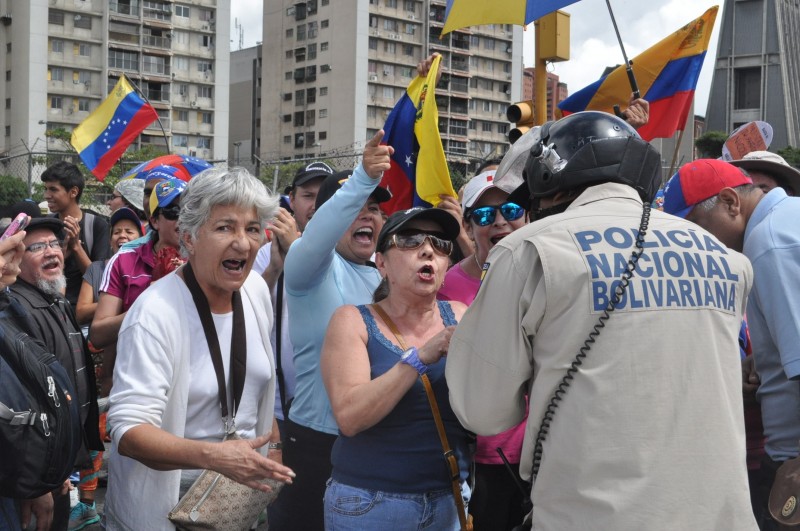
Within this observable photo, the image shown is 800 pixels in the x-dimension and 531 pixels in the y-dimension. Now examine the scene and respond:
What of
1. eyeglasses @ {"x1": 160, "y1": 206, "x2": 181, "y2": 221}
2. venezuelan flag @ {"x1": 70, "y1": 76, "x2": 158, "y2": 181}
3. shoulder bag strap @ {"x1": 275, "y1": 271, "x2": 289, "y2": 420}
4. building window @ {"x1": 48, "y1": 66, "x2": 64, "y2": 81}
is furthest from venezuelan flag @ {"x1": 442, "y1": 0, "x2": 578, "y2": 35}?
building window @ {"x1": 48, "y1": 66, "x2": 64, "y2": 81}

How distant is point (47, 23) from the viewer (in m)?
73.6

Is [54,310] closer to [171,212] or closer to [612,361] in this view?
[171,212]

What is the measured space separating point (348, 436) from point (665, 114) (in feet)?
15.1

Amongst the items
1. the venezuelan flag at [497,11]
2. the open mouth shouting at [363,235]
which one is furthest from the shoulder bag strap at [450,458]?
the venezuelan flag at [497,11]

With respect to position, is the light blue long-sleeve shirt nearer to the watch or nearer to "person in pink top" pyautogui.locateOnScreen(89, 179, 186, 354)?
the watch

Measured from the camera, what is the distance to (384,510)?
9.98 feet

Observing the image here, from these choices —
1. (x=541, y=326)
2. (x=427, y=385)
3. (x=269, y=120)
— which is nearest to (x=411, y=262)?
(x=427, y=385)

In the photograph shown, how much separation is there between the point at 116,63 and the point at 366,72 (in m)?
22.6

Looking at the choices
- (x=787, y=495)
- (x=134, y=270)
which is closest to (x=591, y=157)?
(x=787, y=495)

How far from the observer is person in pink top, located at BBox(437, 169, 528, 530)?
3615mm

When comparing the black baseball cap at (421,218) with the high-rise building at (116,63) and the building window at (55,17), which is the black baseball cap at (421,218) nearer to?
the high-rise building at (116,63)

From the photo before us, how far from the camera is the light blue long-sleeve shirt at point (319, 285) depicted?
351 centimetres

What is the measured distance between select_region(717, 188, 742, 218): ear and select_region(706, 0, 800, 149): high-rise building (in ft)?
242

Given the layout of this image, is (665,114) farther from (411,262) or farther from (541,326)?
(541,326)
